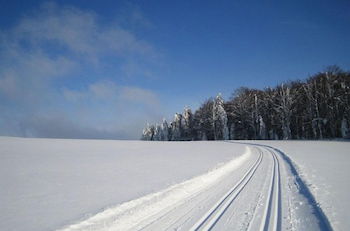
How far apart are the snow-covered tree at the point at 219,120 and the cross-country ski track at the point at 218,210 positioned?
6656 centimetres

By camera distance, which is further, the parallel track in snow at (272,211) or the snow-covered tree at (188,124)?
the snow-covered tree at (188,124)

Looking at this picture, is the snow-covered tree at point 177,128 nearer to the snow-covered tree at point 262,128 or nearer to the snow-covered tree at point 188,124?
the snow-covered tree at point 188,124

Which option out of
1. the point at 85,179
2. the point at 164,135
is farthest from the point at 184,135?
the point at 85,179

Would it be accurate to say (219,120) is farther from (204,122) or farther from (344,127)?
(344,127)

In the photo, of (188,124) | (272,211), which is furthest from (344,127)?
(272,211)

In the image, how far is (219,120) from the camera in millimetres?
80375

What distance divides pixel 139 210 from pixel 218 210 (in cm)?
232

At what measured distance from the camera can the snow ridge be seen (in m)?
6.56

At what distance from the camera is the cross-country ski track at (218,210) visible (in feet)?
21.5

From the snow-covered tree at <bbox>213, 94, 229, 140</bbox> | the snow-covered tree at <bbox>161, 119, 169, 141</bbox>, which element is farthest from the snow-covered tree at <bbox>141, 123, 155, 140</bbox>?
the snow-covered tree at <bbox>213, 94, 229, 140</bbox>

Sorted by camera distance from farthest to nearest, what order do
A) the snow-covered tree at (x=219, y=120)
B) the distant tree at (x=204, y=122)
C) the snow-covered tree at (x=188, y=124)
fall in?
the snow-covered tree at (x=188, y=124)
the distant tree at (x=204, y=122)
the snow-covered tree at (x=219, y=120)

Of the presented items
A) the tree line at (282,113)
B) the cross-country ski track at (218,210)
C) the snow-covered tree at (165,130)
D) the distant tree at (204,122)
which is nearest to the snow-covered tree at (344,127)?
the tree line at (282,113)

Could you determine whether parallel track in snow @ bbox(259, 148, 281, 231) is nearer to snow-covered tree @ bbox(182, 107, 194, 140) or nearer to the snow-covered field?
the snow-covered field

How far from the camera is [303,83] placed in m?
62.6
